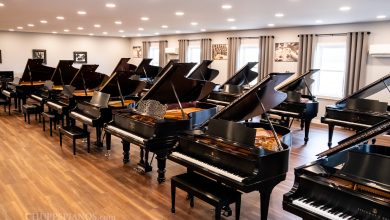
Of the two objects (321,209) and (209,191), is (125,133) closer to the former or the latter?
(209,191)

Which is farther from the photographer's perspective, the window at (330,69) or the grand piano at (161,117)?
the window at (330,69)

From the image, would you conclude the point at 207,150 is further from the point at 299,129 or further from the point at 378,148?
the point at 299,129

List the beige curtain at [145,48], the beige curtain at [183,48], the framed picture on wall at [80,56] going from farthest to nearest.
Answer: the beige curtain at [145,48]
the framed picture on wall at [80,56]
the beige curtain at [183,48]

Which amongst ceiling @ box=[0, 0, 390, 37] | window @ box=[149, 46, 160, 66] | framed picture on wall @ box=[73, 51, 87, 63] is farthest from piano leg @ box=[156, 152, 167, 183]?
framed picture on wall @ box=[73, 51, 87, 63]

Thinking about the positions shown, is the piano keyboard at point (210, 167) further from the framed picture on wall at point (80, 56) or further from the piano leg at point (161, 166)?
the framed picture on wall at point (80, 56)

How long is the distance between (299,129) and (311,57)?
251 cm

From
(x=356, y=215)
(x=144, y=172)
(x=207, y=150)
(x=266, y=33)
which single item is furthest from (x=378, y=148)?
(x=266, y=33)

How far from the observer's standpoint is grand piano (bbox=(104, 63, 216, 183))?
4355 millimetres

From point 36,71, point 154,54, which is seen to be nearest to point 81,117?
point 36,71

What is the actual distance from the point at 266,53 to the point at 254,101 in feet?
25.3

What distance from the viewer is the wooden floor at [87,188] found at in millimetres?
3785

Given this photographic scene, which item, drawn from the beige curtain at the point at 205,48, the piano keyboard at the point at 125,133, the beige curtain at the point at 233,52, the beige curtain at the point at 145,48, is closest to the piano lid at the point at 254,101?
the piano keyboard at the point at 125,133

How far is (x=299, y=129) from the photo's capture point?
8609 millimetres

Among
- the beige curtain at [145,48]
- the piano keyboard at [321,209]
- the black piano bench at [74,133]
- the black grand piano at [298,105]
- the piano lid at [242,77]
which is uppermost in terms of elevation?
the beige curtain at [145,48]
